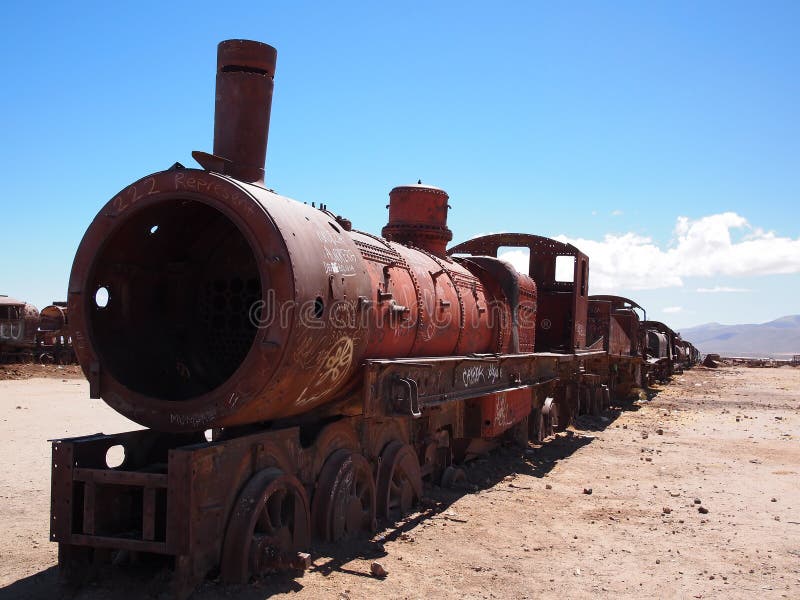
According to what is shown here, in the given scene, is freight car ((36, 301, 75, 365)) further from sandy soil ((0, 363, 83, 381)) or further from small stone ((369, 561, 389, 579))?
small stone ((369, 561, 389, 579))

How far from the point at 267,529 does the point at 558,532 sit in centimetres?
321

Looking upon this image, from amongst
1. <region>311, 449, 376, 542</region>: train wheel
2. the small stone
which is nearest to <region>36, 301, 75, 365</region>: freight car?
<region>311, 449, 376, 542</region>: train wheel

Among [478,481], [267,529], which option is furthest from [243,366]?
[478,481]

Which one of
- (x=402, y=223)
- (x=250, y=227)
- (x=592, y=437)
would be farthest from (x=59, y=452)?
(x=592, y=437)

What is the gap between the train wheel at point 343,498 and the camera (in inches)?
237

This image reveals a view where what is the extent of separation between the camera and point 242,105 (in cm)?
620

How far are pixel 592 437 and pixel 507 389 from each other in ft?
17.2

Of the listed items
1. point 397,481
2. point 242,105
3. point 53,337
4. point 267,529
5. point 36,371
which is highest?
point 242,105

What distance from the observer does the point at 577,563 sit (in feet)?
20.7

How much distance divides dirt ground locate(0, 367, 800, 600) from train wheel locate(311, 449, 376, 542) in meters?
0.17

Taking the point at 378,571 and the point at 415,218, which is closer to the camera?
the point at 378,571

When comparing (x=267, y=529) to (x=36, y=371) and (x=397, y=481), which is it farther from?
(x=36, y=371)

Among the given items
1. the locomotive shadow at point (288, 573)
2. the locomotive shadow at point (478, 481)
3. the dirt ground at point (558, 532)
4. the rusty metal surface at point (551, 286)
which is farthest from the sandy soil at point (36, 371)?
the locomotive shadow at point (288, 573)

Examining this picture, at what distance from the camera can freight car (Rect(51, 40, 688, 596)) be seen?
5.05 m
